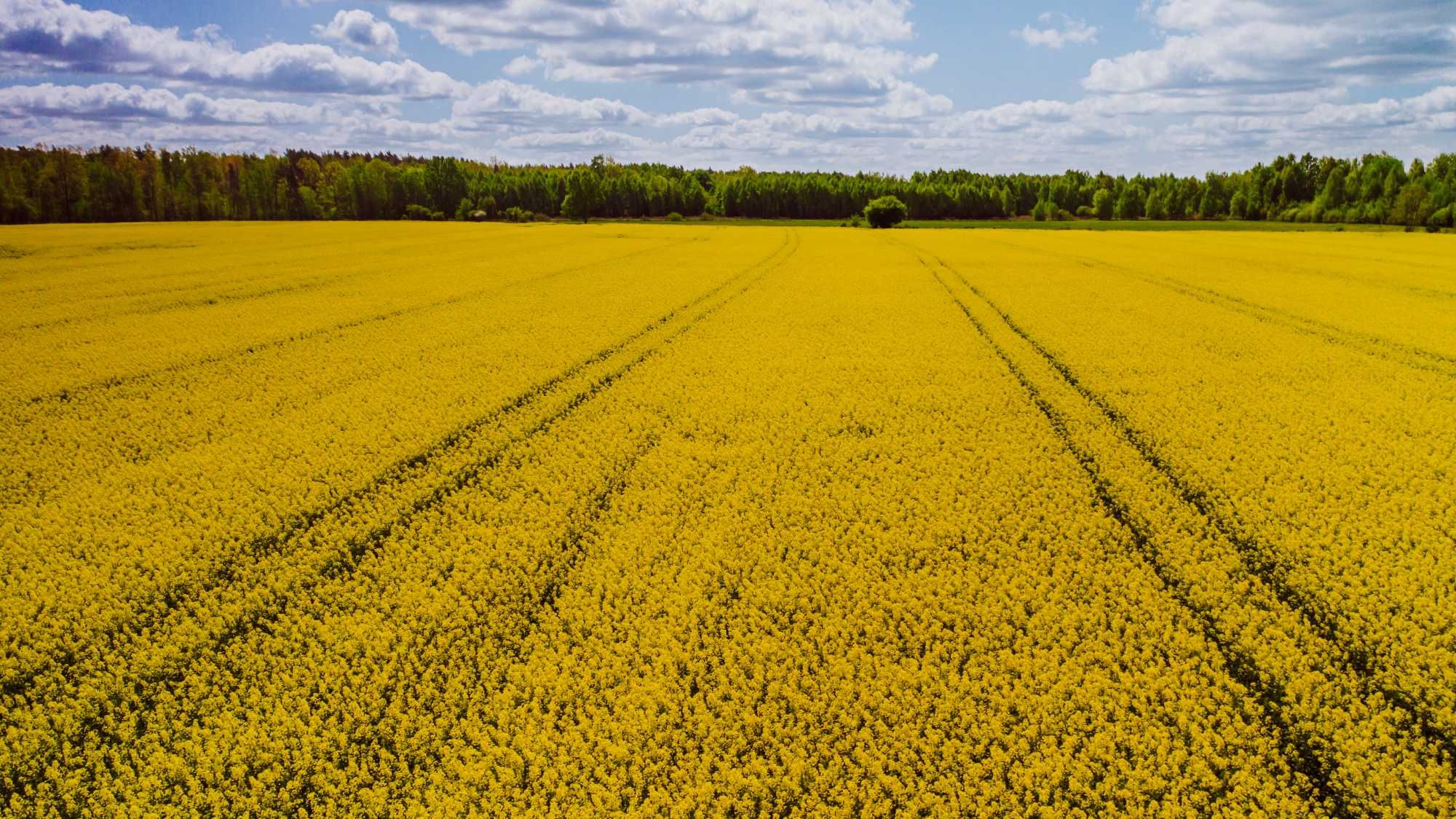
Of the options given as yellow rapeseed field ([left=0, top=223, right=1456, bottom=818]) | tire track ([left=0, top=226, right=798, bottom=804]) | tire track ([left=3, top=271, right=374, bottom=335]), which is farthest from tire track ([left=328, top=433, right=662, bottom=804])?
tire track ([left=3, top=271, right=374, bottom=335])

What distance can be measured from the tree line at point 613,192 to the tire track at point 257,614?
87363mm

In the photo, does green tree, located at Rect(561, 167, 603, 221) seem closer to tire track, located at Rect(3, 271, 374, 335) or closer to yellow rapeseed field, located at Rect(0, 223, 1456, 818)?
tire track, located at Rect(3, 271, 374, 335)

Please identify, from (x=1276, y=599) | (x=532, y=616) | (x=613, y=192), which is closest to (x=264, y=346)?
(x=532, y=616)

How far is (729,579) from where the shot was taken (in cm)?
793

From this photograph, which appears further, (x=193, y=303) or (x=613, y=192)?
(x=613, y=192)

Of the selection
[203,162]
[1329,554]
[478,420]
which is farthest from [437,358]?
[203,162]

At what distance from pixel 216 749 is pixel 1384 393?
59.4 ft

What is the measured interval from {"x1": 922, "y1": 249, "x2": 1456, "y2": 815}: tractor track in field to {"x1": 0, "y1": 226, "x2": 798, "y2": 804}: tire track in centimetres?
822

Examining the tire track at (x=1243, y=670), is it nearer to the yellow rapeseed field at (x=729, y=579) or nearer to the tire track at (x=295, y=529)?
the yellow rapeseed field at (x=729, y=579)

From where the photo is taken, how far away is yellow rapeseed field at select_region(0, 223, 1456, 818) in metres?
5.53

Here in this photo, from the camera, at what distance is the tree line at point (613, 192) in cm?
8338

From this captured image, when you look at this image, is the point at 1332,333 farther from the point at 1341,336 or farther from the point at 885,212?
the point at 885,212

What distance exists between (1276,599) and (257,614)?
963 cm

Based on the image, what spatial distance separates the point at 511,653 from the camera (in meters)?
6.88
